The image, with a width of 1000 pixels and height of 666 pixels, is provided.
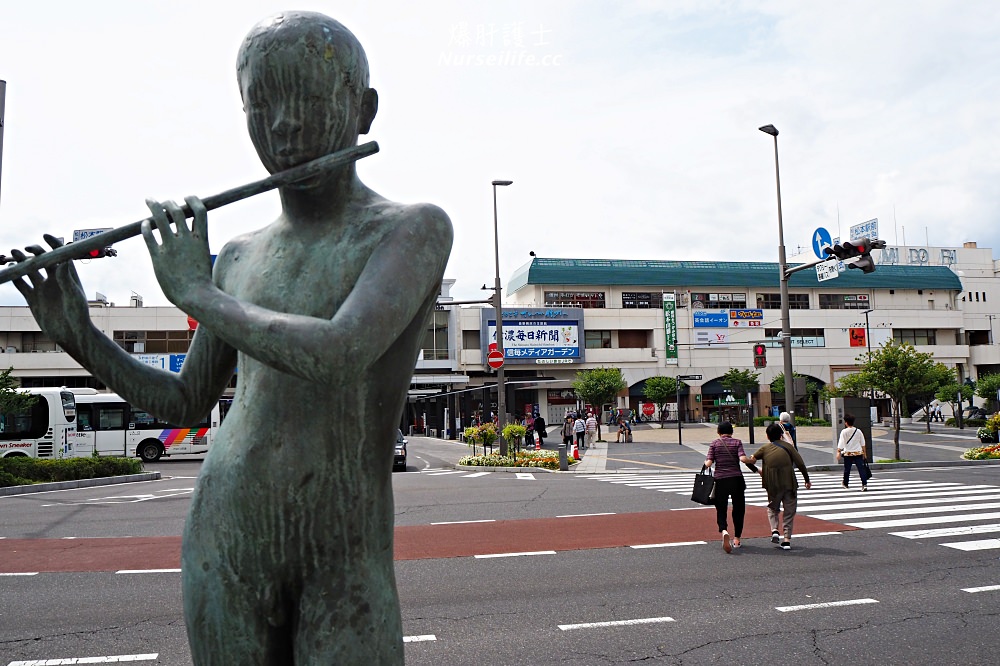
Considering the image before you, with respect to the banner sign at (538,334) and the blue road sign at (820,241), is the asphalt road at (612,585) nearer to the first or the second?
A: the blue road sign at (820,241)

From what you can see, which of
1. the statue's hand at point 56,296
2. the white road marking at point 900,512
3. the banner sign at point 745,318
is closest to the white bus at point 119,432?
the white road marking at point 900,512

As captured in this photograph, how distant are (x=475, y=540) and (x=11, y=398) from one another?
1741 cm

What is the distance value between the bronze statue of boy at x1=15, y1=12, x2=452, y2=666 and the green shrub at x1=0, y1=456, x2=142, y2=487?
19.8 metres

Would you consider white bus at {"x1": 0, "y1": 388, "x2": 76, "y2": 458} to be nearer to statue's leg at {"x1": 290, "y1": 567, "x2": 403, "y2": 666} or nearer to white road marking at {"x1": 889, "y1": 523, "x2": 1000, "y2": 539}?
white road marking at {"x1": 889, "y1": 523, "x2": 1000, "y2": 539}

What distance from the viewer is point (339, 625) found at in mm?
1578

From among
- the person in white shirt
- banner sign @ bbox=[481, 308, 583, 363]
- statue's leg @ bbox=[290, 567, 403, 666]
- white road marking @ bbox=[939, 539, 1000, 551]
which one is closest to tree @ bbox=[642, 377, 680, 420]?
banner sign @ bbox=[481, 308, 583, 363]

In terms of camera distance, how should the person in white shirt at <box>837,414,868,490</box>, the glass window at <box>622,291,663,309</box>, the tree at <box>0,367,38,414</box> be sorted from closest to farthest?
the person in white shirt at <box>837,414,868,490</box> < the tree at <box>0,367,38,414</box> < the glass window at <box>622,291,663,309</box>

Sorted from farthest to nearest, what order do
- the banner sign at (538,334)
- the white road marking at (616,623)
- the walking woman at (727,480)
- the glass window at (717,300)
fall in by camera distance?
the glass window at (717,300), the banner sign at (538,334), the walking woman at (727,480), the white road marking at (616,623)

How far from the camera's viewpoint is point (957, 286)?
60281 mm

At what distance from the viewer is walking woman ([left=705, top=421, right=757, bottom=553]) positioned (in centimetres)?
928

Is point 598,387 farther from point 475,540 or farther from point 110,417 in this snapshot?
point 475,540

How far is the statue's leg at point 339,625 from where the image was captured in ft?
5.16

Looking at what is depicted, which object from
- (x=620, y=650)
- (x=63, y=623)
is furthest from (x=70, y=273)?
(x=63, y=623)

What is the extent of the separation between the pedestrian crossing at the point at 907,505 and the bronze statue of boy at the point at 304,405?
9.59 metres
